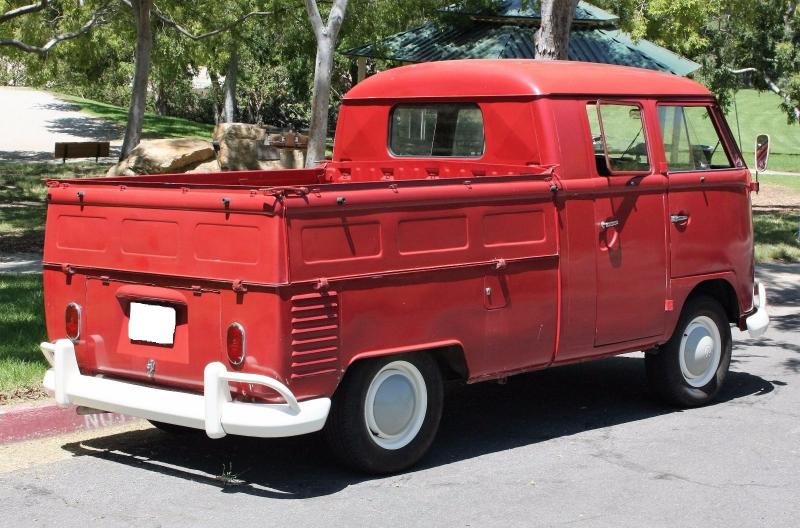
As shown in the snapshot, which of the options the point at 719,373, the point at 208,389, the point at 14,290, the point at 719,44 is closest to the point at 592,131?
the point at 719,373

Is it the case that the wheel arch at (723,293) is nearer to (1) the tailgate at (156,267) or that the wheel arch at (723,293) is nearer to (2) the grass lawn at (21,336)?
(1) the tailgate at (156,267)

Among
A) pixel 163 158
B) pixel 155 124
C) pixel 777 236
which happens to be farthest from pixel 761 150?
pixel 155 124

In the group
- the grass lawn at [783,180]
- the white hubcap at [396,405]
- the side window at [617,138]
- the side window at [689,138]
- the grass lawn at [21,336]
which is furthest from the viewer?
the grass lawn at [783,180]

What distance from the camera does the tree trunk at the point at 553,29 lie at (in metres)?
13.4

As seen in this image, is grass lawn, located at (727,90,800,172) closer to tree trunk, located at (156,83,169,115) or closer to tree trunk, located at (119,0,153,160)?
tree trunk, located at (119,0,153,160)

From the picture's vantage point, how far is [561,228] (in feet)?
22.8

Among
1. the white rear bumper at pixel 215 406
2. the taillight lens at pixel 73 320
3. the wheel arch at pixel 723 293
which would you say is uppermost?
the taillight lens at pixel 73 320

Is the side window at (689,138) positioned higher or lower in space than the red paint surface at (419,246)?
higher

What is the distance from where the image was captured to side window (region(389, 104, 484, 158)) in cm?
756

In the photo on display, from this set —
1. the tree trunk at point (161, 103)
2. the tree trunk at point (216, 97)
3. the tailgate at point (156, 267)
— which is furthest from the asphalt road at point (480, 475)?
the tree trunk at point (161, 103)

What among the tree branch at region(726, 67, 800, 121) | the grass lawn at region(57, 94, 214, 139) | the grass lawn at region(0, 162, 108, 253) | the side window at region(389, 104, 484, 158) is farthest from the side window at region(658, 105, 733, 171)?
the tree branch at region(726, 67, 800, 121)

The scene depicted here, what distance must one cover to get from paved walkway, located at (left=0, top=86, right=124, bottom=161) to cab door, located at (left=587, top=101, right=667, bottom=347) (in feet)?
80.0

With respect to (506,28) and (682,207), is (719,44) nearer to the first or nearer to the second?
(506,28)

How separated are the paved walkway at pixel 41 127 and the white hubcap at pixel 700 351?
24.3 meters
